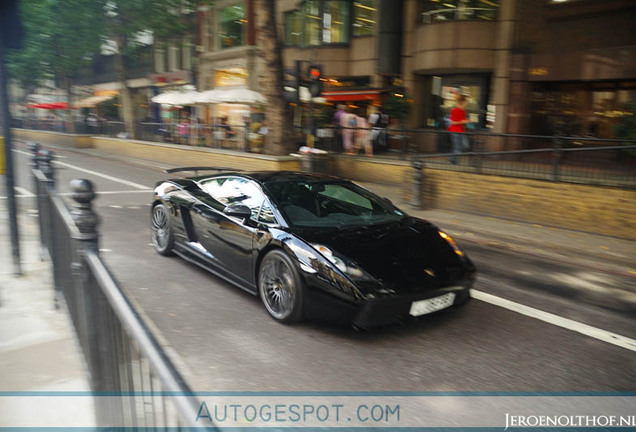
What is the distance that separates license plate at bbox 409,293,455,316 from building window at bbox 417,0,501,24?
1579 centimetres

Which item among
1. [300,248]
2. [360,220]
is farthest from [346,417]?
[360,220]

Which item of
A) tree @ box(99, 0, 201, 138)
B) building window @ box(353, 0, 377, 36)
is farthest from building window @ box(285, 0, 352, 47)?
tree @ box(99, 0, 201, 138)

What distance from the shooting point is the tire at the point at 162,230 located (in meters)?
6.89

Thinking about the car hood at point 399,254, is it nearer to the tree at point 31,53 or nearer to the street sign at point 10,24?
the street sign at point 10,24

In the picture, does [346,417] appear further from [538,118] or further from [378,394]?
[538,118]

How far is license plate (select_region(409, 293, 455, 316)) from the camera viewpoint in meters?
4.38

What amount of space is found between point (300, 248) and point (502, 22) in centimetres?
1568

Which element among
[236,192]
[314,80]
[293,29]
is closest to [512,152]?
[314,80]

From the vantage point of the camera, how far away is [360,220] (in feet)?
17.5

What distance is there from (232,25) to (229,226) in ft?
95.5

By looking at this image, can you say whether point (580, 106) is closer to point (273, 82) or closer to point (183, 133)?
point (273, 82)

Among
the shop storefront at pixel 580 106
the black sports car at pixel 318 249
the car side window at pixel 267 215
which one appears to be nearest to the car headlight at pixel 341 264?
the black sports car at pixel 318 249

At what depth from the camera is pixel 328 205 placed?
551cm

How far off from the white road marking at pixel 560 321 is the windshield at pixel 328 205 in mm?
1399
